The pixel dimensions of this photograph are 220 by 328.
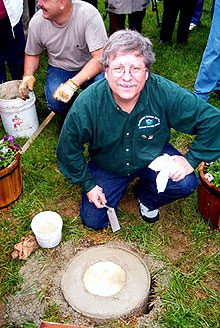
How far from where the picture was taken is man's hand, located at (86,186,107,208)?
2.54m

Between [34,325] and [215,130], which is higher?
[215,130]

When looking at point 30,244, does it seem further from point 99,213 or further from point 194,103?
point 194,103

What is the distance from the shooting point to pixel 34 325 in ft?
6.92

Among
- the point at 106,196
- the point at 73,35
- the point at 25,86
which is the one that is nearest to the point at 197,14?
the point at 73,35

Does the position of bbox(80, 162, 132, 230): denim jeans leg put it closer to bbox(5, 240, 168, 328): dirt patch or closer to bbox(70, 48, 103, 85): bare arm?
bbox(5, 240, 168, 328): dirt patch

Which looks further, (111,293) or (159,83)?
(159,83)

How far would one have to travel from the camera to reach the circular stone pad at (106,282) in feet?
6.93

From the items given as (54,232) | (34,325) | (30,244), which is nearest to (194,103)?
(54,232)

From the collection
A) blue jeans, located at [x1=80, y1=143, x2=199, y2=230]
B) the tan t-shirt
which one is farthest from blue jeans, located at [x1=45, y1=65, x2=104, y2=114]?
blue jeans, located at [x1=80, y1=143, x2=199, y2=230]

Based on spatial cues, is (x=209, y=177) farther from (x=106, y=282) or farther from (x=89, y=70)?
(x=89, y=70)

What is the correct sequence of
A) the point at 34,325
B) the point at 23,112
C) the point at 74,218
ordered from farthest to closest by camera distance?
1. the point at 23,112
2. the point at 74,218
3. the point at 34,325

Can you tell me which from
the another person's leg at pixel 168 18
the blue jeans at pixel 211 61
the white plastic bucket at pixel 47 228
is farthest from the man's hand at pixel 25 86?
the another person's leg at pixel 168 18

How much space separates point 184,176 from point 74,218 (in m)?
0.97

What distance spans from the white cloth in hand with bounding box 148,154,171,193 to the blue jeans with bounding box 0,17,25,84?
6.90 feet
